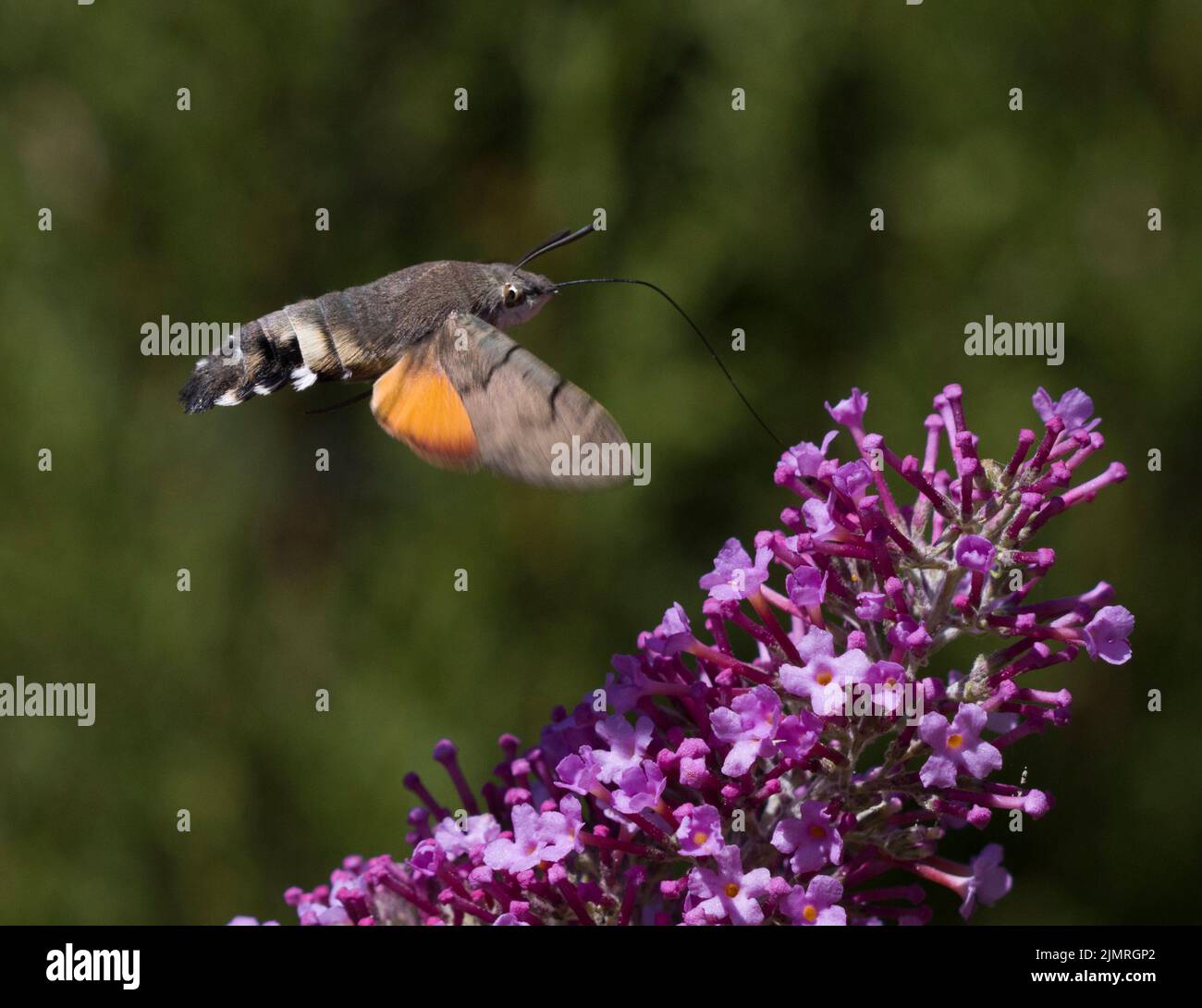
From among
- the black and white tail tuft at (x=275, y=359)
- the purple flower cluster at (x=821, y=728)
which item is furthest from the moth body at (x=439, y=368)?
the purple flower cluster at (x=821, y=728)

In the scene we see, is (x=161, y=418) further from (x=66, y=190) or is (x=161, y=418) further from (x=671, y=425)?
(x=671, y=425)

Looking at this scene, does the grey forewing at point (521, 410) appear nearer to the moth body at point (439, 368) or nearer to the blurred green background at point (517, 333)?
the moth body at point (439, 368)

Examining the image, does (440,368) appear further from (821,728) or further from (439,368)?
(821,728)

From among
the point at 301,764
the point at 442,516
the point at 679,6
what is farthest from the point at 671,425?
the point at 301,764

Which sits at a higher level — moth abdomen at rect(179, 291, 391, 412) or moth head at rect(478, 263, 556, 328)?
moth head at rect(478, 263, 556, 328)

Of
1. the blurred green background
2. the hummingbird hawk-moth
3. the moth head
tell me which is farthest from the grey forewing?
the blurred green background

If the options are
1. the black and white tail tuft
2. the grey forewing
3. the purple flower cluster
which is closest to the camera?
the purple flower cluster

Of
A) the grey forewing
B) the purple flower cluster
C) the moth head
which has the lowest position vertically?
the purple flower cluster

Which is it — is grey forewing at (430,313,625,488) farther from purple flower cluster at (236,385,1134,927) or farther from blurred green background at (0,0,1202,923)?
blurred green background at (0,0,1202,923)
